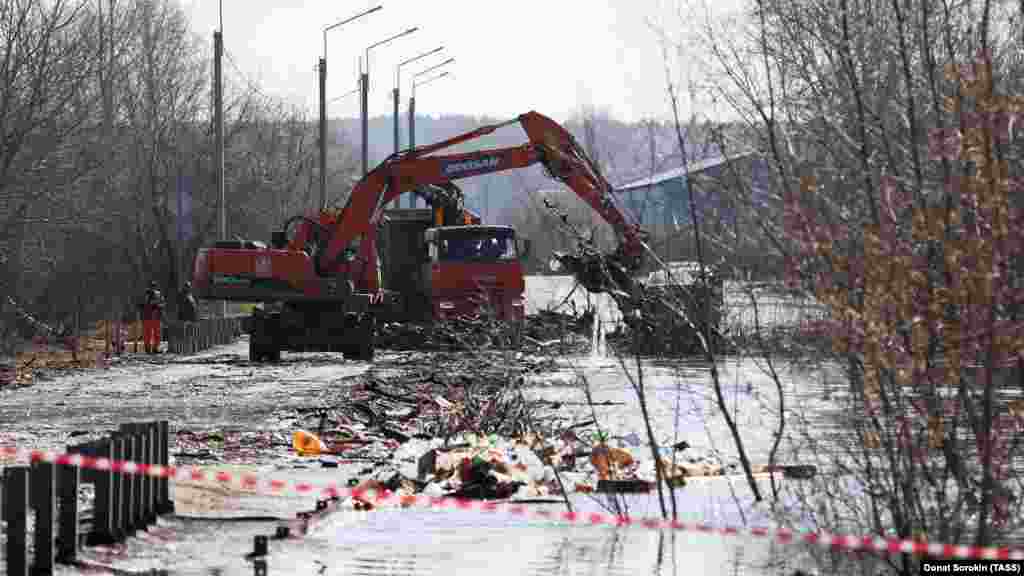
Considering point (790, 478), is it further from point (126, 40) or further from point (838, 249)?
point (126, 40)

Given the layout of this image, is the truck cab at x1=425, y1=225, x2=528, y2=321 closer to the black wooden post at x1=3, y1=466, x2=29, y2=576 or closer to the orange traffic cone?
the orange traffic cone

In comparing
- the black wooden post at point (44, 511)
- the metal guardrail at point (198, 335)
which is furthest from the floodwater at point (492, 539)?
the metal guardrail at point (198, 335)

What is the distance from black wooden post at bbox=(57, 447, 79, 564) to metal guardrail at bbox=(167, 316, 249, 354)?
31.2m

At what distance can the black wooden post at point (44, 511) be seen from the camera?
1049 cm

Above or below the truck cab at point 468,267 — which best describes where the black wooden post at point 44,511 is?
below

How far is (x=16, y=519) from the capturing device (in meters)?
10.2

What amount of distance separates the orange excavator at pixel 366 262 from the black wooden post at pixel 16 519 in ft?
82.4

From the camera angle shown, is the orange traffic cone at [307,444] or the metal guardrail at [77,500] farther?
the orange traffic cone at [307,444]

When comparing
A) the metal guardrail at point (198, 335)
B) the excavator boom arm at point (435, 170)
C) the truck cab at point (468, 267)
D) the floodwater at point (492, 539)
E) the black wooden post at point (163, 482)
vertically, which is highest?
the excavator boom arm at point (435, 170)

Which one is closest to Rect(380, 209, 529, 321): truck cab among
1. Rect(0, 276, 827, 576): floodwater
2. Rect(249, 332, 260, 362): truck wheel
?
Rect(249, 332, 260, 362): truck wheel

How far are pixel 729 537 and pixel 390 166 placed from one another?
27939mm

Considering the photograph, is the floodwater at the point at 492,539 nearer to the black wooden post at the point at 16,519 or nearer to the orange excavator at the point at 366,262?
the black wooden post at the point at 16,519

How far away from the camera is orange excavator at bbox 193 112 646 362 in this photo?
37.9m

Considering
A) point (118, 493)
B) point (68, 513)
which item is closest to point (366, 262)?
point (118, 493)
